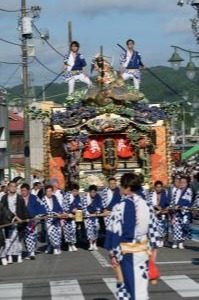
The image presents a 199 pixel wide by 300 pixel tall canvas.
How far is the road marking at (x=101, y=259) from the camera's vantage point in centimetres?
1584

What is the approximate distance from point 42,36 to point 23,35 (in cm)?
224

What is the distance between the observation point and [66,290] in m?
12.7

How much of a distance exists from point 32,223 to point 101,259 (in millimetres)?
2040

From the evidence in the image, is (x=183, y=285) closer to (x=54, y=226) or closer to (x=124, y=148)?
(x=54, y=226)

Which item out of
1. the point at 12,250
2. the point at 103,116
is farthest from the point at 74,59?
the point at 12,250

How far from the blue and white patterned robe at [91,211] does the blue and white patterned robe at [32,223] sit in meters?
1.09

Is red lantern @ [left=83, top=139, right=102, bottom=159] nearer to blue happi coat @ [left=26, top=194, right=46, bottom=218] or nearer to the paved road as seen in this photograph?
blue happi coat @ [left=26, top=194, right=46, bottom=218]

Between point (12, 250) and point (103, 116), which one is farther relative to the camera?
point (103, 116)

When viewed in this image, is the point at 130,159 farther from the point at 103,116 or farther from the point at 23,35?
the point at 23,35

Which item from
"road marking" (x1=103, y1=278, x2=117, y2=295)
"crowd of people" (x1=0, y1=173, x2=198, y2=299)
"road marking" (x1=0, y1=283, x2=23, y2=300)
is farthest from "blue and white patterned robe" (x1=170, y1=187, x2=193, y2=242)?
"road marking" (x1=0, y1=283, x2=23, y2=300)

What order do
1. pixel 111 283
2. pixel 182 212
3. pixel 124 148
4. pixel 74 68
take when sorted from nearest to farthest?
pixel 111 283 < pixel 182 212 < pixel 124 148 < pixel 74 68

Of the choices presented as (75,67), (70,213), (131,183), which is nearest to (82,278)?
(131,183)

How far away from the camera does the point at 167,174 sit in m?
21.0

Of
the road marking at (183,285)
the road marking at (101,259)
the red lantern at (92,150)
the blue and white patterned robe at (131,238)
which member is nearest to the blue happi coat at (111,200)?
the road marking at (101,259)
